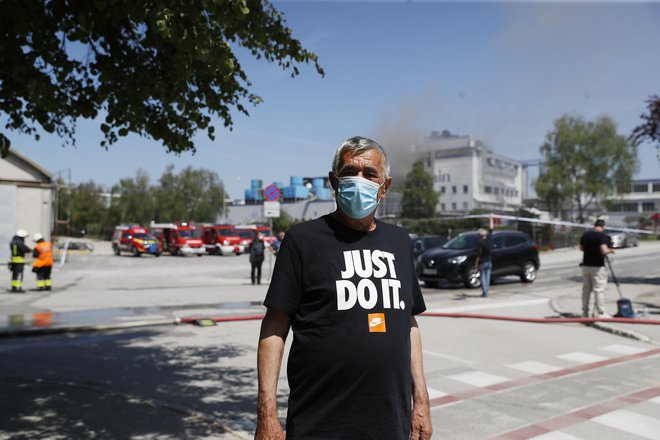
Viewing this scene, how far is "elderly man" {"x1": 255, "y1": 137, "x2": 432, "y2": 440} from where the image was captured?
7.49 ft

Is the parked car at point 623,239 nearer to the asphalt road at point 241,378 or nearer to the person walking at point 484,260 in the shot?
the person walking at point 484,260

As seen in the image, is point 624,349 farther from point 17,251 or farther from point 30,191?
point 30,191

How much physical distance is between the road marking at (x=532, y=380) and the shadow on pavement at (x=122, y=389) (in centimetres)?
193

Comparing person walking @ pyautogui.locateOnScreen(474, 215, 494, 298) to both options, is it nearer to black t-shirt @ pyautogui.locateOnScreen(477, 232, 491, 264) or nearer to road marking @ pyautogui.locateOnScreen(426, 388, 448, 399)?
black t-shirt @ pyautogui.locateOnScreen(477, 232, 491, 264)

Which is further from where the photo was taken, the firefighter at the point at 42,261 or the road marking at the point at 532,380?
the firefighter at the point at 42,261

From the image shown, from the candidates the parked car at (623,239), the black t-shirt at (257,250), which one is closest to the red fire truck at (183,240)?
the black t-shirt at (257,250)

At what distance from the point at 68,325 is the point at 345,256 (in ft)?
29.0

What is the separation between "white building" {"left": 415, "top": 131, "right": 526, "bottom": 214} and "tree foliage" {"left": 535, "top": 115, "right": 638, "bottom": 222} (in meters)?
32.6

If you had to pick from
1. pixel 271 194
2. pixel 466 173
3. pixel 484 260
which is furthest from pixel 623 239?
pixel 466 173

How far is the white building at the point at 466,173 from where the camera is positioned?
9194 centimetres

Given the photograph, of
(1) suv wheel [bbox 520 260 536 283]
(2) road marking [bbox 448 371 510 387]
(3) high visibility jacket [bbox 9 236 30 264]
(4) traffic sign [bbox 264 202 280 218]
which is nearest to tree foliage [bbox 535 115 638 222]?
(1) suv wheel [bbox 520 260 536 283]

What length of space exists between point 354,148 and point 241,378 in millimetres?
4465

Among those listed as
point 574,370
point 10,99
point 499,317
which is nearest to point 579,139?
point 499,317

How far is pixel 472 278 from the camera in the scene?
16.8m
